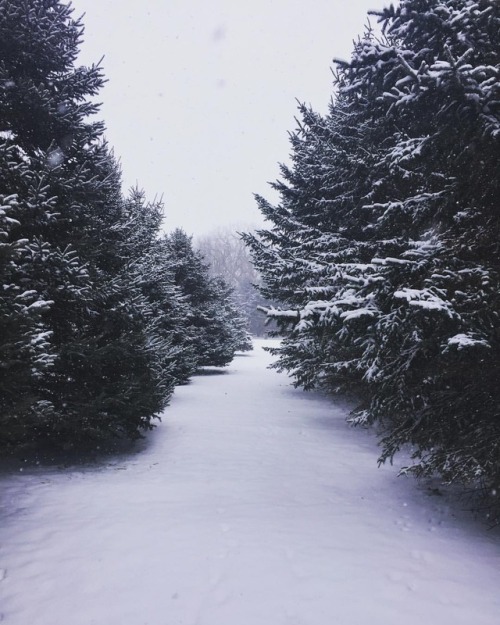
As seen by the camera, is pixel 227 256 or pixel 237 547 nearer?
pixel 237 547

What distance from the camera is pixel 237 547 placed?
12.7ft

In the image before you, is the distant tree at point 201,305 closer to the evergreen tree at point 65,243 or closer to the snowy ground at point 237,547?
the evergreen tree at point 65,243

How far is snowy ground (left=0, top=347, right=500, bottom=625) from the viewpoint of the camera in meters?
2.99

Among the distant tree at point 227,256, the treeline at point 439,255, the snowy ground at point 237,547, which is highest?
the distant tree at point 227,256

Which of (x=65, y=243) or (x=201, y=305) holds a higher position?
(x=65, y=243)

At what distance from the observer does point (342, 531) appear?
431cm

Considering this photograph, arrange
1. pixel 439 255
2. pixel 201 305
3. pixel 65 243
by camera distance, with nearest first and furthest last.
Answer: pixel 439 255, pixel 65 243, pixel 201 305

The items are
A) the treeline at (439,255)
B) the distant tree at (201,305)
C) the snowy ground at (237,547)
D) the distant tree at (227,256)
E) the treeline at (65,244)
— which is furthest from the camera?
the distant tree at (227,256)

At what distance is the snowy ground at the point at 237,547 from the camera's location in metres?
2.99

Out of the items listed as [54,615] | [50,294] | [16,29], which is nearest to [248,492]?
[54,615]

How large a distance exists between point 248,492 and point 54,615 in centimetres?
297

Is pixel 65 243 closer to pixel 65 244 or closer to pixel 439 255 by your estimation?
pixel 65 244

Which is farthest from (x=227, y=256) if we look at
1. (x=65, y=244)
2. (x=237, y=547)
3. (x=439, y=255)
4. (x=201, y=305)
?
(x=237, y=547)

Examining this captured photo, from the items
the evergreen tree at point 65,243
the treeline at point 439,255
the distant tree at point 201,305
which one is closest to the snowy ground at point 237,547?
the treeline at point 439,255
